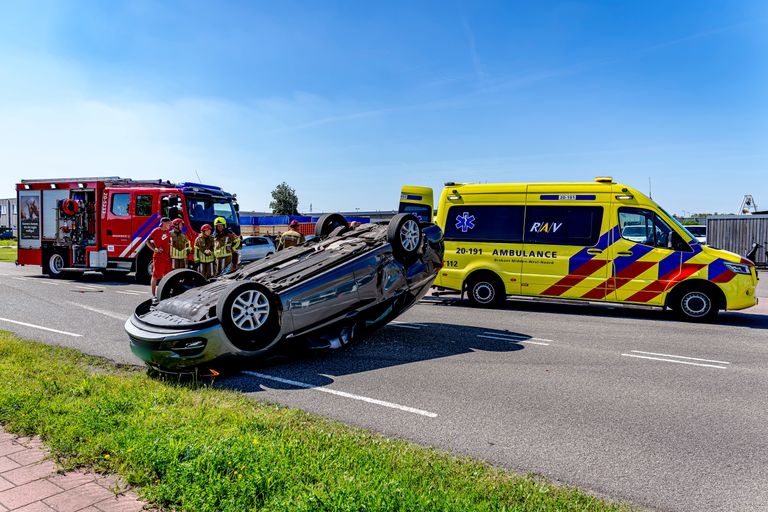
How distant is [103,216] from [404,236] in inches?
473

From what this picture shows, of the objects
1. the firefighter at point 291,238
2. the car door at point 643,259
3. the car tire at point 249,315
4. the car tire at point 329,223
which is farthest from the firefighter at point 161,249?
the car door at point 643,259

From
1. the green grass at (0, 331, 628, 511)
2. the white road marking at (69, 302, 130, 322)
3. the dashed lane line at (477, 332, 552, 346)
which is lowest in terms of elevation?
the white road marking at (69, 302, 130, 322)

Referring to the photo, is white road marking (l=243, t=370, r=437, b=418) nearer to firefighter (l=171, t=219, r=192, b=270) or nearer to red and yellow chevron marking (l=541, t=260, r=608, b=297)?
firefighter (l=171, t=219, r=192, b=270)

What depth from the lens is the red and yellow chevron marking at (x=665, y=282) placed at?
954 centimetres

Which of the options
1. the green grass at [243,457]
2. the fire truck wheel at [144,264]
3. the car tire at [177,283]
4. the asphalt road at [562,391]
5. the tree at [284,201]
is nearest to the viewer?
the green grass at [243,457]

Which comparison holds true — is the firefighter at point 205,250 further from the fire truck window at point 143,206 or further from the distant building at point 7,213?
the distant building at point 7,213

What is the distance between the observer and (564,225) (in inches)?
413

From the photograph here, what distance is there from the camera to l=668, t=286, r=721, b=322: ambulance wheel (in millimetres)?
9508

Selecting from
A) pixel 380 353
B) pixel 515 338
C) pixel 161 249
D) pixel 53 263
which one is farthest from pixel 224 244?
pixel 53 263

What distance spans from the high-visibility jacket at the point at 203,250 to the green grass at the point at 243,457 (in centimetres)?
635

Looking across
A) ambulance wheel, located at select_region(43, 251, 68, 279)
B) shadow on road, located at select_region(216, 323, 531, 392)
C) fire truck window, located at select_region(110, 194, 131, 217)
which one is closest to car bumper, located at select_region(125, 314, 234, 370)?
shadow on road, located at select_region(216, 323, 531, 392)

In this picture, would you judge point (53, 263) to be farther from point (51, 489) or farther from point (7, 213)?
point (7, 213)

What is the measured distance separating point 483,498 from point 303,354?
4.06 meters

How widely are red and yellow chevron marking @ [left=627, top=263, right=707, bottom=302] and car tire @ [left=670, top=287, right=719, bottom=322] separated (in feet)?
0.80
